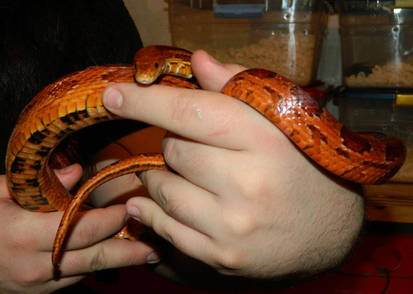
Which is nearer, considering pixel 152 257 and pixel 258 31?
pixel 152 257

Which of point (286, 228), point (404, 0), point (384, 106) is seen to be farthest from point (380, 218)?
point (286, 228)

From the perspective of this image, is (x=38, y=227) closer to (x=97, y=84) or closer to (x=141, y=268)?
(x=97, y=84)

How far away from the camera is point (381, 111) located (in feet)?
6.51

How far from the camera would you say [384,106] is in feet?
6.44

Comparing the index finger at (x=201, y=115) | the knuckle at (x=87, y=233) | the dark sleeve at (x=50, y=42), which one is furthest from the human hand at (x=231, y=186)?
the dark sleeve at (x=50, y=42)

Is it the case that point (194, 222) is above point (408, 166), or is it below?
above

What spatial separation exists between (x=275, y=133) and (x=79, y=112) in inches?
16.9

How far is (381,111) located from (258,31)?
0.73 meters

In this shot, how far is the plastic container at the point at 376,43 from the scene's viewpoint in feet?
6.28

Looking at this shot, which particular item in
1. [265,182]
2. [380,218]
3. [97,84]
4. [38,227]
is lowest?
[380,218]

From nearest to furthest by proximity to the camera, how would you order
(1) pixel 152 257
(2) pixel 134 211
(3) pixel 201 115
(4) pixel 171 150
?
(3) pixel 201 115, (4) pixel 171 150, (2) pixel 134 211, (1) pixel 152 257

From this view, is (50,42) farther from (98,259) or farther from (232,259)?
(232,259)

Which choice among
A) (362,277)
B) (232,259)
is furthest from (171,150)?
(362,277)

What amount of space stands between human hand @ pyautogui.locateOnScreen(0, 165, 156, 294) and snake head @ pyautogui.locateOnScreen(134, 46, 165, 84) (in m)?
0.40
